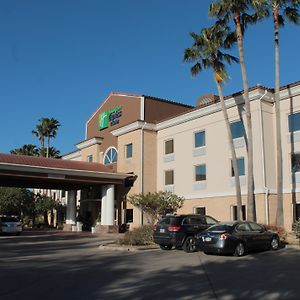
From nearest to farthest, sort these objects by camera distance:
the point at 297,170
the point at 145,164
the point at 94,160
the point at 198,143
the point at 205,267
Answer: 1. the point at 205,267
2. the point at 297,170
3. the point at 198,143
4. the point at 145,164
5. the point at 94,160

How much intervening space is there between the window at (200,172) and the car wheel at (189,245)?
51.1 feet

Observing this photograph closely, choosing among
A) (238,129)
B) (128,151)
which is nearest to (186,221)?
(238,129)

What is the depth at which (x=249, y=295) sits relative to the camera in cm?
976

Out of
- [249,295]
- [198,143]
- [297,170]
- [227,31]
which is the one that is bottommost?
[249,295]

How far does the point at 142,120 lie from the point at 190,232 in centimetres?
2133

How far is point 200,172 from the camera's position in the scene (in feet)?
120

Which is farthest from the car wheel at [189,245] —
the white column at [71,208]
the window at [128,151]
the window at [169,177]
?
the white column at [71,208]

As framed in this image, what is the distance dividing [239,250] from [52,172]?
2250cm

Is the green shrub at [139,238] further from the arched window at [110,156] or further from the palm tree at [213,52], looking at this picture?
the arched window at [110,156]

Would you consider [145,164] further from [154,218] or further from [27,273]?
[27,273]

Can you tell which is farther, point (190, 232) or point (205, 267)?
point (190, 232)

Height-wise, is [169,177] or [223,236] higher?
[169,177]

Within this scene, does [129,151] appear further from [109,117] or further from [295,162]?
[295,162]

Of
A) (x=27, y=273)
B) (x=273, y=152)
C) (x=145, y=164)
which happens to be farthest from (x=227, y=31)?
(x=27, y=273)
